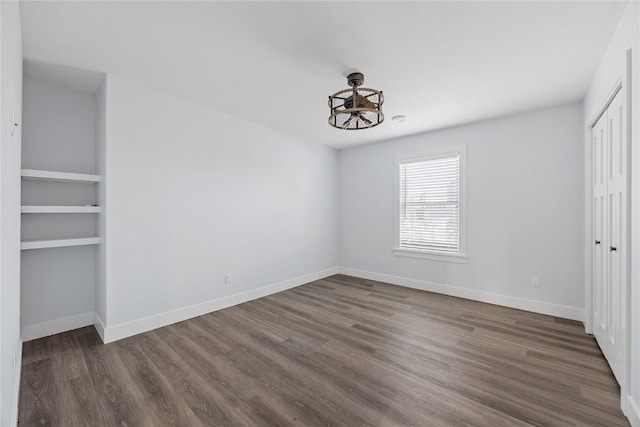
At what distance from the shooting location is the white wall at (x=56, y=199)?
2781mm

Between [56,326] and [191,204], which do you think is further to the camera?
[191,204]

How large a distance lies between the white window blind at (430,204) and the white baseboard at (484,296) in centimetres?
58

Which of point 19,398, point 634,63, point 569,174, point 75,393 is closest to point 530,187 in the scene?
point 569,174

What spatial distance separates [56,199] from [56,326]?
4.35 ft

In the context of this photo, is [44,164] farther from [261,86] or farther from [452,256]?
[452,256]

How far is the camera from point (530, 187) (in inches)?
143

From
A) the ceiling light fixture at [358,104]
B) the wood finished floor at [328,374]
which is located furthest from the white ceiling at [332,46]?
the wood finished floor at [328,374]

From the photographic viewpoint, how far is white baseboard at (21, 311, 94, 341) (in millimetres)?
2754

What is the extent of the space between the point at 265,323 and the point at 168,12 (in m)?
2.99

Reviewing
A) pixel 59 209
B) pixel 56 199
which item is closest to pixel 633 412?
pixel 59 209

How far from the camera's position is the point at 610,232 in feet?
7.59

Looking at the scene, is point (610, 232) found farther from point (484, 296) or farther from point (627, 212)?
point (484, 296)

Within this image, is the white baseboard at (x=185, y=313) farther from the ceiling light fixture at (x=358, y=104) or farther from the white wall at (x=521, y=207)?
the ceiling light fixture at (x=358, y=104)

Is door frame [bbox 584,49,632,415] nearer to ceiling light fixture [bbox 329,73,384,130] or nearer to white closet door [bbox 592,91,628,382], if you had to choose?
white closet door [bbox 592,91,628,382]
